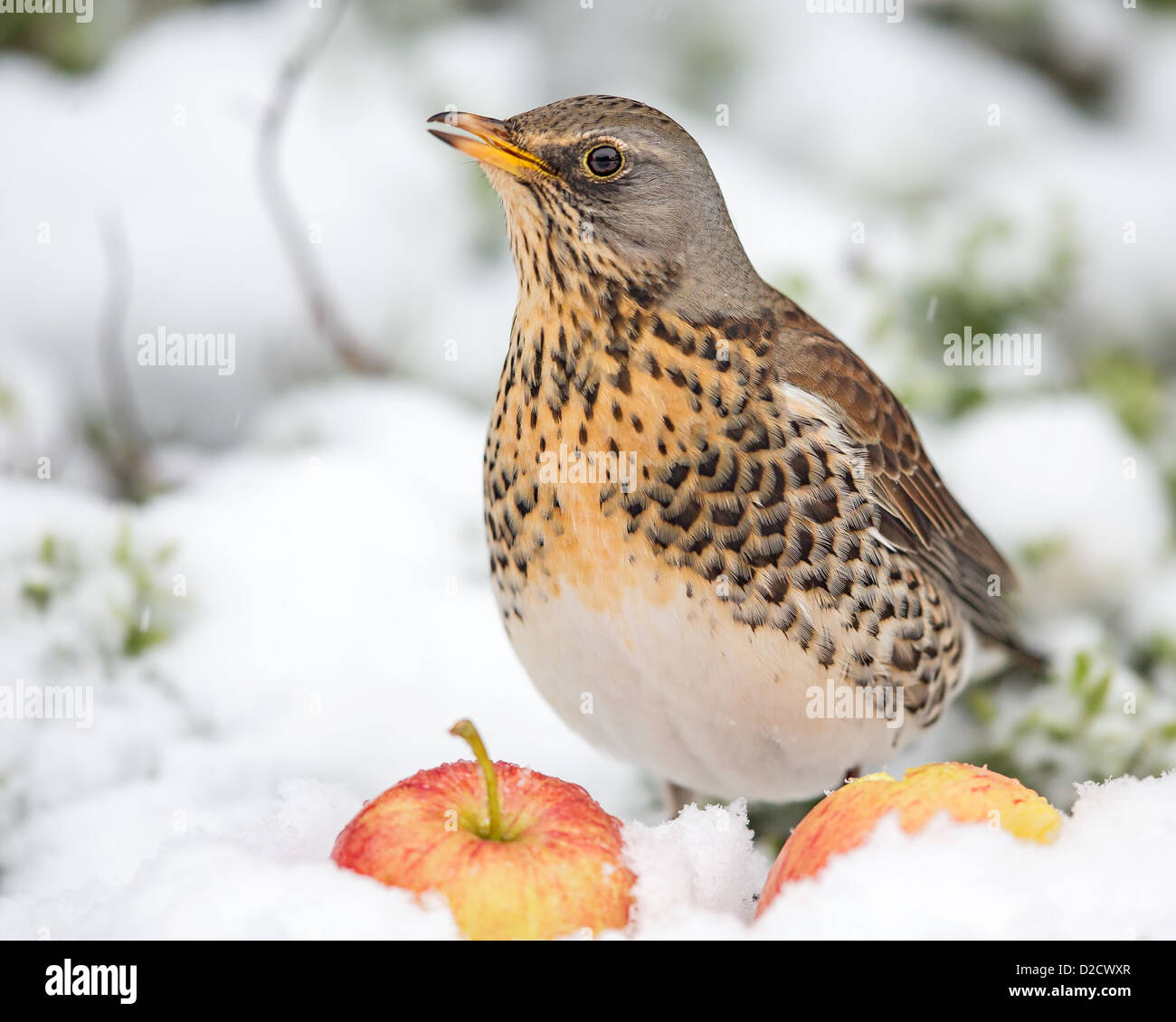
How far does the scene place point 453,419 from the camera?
3547 mm

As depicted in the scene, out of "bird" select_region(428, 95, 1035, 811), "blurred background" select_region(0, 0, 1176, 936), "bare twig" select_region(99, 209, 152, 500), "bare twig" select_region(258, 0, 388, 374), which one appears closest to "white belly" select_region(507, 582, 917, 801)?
"bird" select_region(428, 95, 1035, 811)

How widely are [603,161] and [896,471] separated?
0.71m

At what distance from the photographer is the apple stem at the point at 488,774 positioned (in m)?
1.35

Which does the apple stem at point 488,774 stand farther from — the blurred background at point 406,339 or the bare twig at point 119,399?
the bare twig at point 119,399

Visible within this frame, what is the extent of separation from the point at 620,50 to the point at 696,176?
2493 millimetres

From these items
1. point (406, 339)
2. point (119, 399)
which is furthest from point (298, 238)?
point (119, 399)

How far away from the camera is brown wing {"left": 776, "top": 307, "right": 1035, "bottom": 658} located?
6.65 feet

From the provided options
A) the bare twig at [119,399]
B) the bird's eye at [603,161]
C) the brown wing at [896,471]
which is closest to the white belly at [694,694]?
the brown wing at [896,471]

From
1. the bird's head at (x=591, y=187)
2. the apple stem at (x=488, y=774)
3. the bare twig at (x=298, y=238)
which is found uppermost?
the bare twig at (x=298, y=238)

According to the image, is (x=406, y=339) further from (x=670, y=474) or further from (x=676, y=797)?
(x=670, y=474)

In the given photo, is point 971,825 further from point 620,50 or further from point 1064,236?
point 620,50

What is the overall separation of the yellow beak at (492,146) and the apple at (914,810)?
0.96 m

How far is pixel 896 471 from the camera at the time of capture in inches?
84.5

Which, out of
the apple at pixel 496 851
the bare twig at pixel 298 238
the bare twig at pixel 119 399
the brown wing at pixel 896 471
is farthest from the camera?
the bare twig at pixel 298 238
